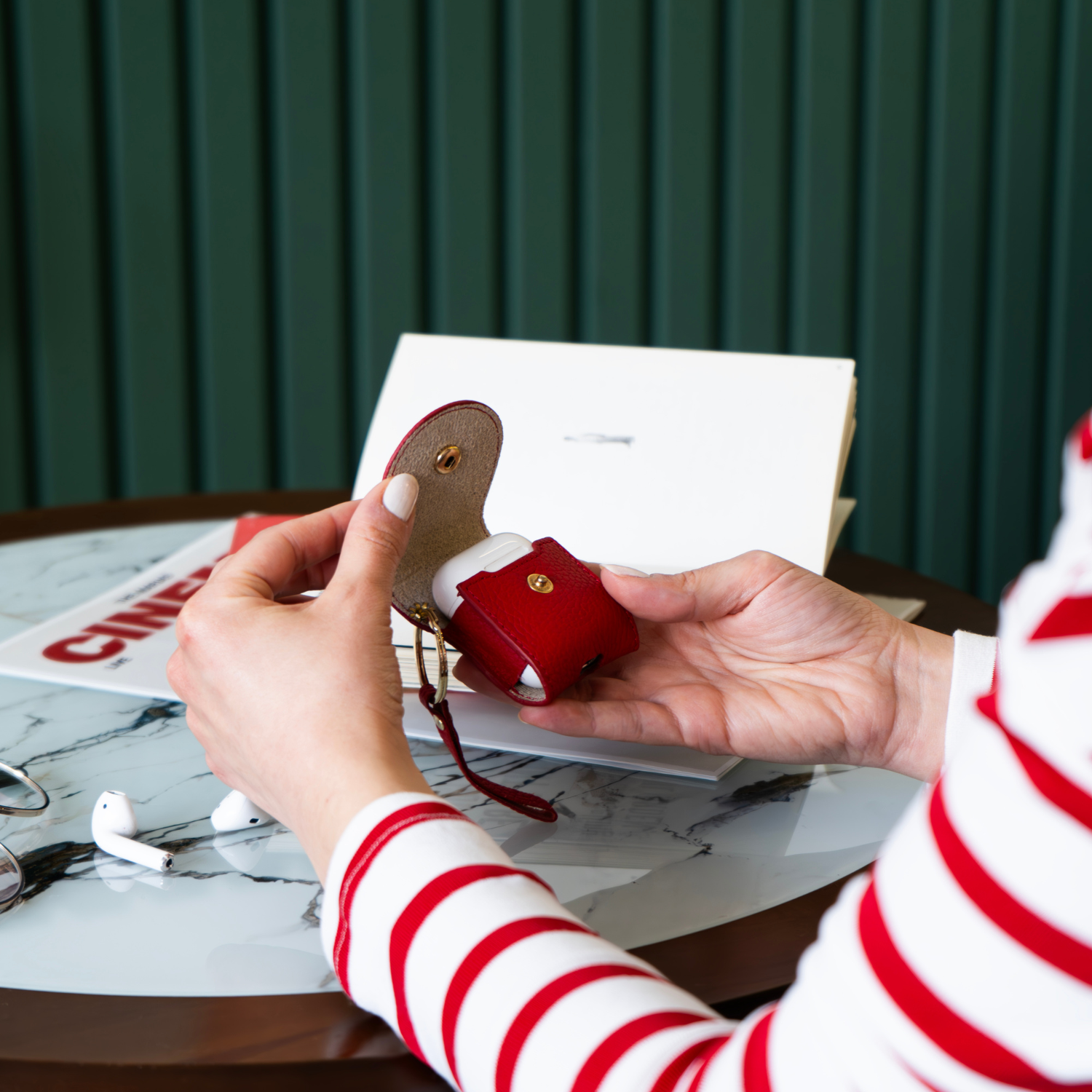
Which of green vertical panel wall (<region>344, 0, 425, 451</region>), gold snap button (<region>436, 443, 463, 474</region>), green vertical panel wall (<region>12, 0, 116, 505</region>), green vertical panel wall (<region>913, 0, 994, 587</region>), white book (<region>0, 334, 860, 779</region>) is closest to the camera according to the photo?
gold snap button (<region>436, 443, 463, 474</region>)

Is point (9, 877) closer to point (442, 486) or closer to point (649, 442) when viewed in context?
point (442, 486)

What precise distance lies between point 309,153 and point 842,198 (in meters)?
1.08

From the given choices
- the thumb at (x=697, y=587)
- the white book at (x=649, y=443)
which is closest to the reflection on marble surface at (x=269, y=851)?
the thumb at (x=697, y=587)

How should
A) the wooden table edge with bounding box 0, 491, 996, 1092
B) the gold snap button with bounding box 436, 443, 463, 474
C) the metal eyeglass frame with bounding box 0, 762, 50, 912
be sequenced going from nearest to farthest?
the wooden table edge with bounding box 0, 491, 996, 1092, the metal eyeglass frame with bounding box 0, 762, 50, 912, the gold snap button with bounding box 436, 443, 463, 474

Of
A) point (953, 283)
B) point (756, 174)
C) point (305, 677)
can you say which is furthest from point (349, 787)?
point (953, 283)

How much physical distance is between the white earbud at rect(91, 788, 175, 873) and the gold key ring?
0.16 meters

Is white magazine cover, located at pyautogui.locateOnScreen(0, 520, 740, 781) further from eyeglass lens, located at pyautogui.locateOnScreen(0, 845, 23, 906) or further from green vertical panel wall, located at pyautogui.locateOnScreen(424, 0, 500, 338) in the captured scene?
green vertical panel wall, located at pyautogui.locateOnScreen(424, 0, 500, 338)

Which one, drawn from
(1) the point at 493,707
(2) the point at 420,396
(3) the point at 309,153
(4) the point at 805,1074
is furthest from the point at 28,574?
(3) the point at 309,153

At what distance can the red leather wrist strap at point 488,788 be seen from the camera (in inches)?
21.8

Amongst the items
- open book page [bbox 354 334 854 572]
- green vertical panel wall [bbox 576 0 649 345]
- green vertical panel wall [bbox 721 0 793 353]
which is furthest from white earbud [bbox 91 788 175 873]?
green vertical panel wall [bbox 721 0 793 353]

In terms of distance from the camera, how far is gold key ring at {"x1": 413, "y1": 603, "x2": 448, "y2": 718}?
1.85ft

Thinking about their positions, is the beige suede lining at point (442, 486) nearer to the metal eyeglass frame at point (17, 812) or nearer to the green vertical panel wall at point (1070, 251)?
the metal eyeglass frame at point (17, 812)

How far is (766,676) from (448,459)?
0.26m

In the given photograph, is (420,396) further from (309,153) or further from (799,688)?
(309,153)
